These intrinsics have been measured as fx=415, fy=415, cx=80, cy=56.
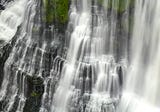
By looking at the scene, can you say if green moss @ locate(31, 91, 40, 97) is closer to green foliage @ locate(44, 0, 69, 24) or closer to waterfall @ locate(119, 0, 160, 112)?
green foliage @ locate(44, 0, 69, 24)

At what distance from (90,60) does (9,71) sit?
129 inches

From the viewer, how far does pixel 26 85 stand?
1516 centimetres

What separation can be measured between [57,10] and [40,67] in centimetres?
219

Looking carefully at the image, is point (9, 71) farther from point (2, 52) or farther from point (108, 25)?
point (108, 25)

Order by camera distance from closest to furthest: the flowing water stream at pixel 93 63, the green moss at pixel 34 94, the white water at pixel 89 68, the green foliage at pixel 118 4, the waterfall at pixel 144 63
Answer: the waterfall at pixel 144 63 < the flowing water stream at pixel 93 63 < the white water at pixel 89 68 < the green foliage at pixel 118 4 < the green moss at pixel 34 94

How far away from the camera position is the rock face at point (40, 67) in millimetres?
14367

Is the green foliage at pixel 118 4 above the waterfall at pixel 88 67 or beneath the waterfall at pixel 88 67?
above

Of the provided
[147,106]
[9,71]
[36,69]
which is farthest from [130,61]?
[9,71]

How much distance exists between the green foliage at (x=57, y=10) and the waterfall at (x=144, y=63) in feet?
8.72

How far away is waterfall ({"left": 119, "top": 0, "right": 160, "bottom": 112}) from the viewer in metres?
13.7

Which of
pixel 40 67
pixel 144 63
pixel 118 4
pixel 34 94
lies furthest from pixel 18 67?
pixel 144 63

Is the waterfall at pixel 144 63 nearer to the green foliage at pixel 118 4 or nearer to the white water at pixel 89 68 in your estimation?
→ the green foliage at pixel 118 4

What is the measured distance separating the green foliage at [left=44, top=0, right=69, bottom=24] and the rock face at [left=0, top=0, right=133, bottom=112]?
0.11 meters

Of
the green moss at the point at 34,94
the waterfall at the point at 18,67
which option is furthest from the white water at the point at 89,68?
the waterfall at the point at 18,67
